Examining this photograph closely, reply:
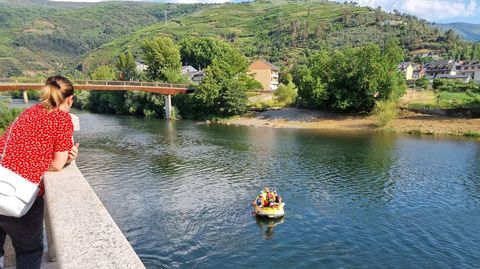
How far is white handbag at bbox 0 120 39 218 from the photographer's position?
4.00 metres

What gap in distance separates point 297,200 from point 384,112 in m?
38.6

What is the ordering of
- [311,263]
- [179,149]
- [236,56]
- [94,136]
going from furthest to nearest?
[236,56]
[94,136]
[179,149]
[311,263]

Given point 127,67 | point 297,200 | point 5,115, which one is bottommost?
point 297,200

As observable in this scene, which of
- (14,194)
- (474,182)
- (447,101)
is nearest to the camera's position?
(14,194)

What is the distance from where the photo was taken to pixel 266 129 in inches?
2452

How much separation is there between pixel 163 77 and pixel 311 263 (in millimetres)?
79652

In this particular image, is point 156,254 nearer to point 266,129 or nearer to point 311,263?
point 311,263

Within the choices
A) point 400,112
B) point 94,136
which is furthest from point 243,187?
point 400,112

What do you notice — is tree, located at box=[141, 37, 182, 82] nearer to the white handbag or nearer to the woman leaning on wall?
the woman leaning on wall

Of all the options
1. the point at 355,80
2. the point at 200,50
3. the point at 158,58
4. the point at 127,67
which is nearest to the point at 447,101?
the point at 355,80

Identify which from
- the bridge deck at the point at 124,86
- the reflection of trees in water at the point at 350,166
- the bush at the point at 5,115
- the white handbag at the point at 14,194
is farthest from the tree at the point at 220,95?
the white handbag at the point at 14,194

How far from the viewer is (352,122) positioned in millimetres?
63062

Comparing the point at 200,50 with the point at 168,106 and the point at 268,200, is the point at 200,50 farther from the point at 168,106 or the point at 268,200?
the point at 268,200

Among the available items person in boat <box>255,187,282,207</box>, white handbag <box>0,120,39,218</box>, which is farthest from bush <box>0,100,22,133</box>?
white handbag <box>0,120,39,218</box>
